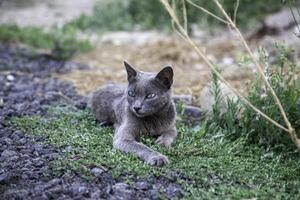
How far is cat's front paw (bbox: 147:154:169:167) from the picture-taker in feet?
12.8

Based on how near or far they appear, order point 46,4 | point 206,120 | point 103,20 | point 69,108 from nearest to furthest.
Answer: point 206,120
point 69,108
point 103,20
point 46,4

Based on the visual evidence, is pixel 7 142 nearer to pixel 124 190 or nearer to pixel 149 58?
pixel 124 190

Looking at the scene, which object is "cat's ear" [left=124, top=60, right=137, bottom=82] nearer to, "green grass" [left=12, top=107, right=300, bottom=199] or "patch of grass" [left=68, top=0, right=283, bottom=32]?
"green grass" [left=12, top=107, right=300, bottom=199]

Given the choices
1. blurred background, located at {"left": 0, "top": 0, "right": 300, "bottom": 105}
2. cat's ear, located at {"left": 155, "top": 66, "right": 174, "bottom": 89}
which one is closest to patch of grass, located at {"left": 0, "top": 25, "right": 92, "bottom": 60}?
blurred background, located at {"left": 0, "top": 0, "right": 300, "bottom": 105}

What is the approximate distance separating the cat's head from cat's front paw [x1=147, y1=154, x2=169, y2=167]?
2.07ft

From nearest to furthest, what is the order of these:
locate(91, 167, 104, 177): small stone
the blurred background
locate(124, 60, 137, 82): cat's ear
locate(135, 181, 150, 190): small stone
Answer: locate(135, 181, 150, 190): small stone → locate(91, 167, 104, 177): small stone → locate(124, 60, 137, 82): cat's ear → the blurred background

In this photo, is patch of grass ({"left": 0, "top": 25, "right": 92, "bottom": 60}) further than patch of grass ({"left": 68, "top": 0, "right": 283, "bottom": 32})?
No

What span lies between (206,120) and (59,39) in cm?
396

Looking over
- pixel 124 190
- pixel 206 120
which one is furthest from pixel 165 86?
pixel 124 190

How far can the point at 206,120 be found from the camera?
5.00m

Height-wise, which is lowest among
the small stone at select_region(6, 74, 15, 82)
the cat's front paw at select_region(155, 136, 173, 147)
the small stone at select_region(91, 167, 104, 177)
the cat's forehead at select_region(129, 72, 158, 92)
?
the small stone at select_region(6, 74, 15, 82)

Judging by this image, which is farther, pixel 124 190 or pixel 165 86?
pixel 165 86

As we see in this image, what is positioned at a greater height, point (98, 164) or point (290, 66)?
point (290, 66)

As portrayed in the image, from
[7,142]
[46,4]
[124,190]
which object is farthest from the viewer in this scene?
[46,4]
